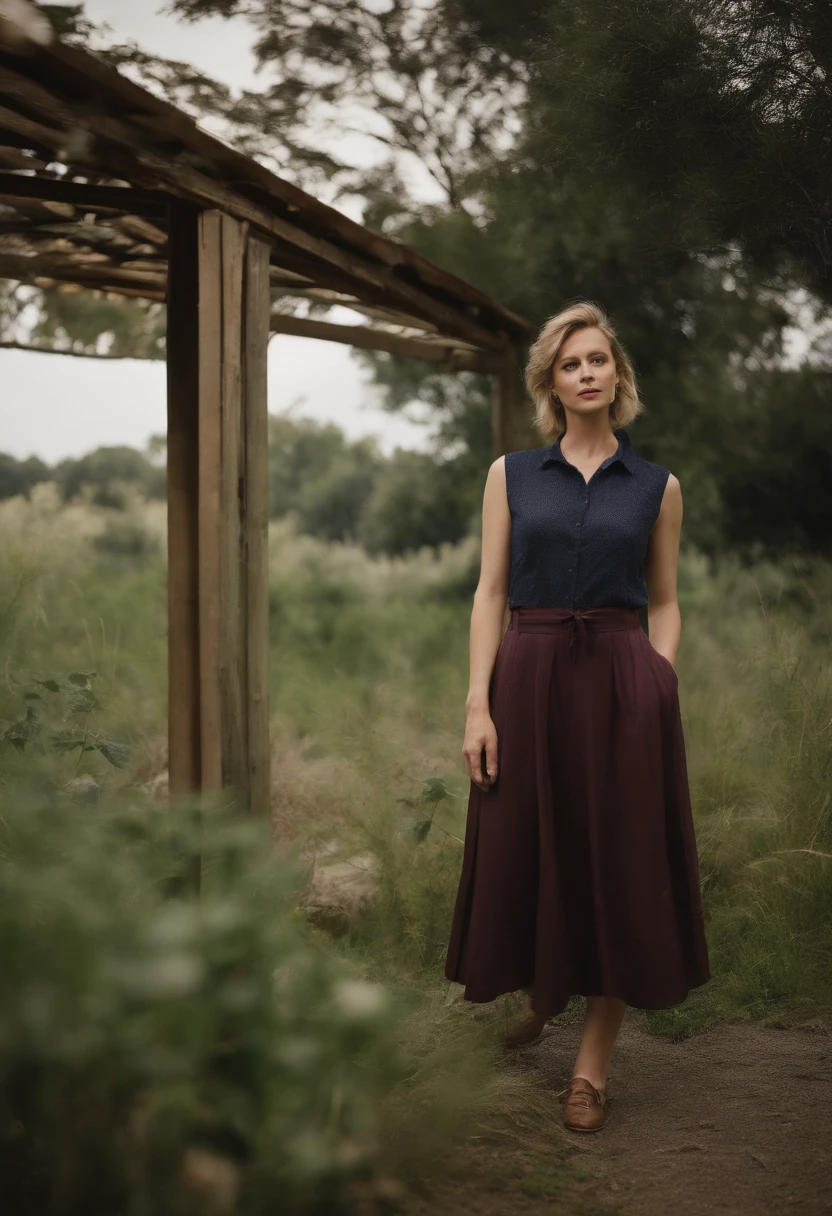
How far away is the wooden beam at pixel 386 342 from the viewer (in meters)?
5.71

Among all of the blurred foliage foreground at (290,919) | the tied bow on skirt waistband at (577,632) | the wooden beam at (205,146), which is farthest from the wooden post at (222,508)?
the tied bow on skirt waistband at (577,632)

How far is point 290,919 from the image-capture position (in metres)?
2.62

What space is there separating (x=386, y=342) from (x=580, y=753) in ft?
12.6

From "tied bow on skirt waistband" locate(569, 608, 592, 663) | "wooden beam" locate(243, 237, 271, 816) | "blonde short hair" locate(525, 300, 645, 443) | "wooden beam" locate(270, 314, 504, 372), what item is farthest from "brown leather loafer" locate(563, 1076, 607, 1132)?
"wooden beam" locate(270, 314, 504, 372)

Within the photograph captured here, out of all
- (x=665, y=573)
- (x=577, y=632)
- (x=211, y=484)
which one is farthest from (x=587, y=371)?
(x=211, y=484)

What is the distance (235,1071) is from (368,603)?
11531 millimetres

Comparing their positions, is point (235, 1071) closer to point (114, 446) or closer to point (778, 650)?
point (778, 650)

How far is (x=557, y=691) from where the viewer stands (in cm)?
286

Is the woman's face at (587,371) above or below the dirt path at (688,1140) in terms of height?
above

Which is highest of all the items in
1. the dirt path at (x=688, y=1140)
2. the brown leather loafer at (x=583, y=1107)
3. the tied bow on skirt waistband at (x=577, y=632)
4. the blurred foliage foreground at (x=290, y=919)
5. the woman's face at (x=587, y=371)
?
the woman's face at (x=587, y=371)

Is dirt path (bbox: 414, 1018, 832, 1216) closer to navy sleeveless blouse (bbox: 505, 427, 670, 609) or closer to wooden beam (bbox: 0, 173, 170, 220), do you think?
navy sleeveless blouse (bbox: 505, 427, 670, 609)

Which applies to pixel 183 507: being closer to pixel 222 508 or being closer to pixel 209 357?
pixel 222 508

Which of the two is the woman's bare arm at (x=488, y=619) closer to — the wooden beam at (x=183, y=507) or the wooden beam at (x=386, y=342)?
the wooden beam at (x=183, y=507)

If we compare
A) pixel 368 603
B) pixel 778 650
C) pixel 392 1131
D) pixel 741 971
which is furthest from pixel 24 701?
pixel 368 603
